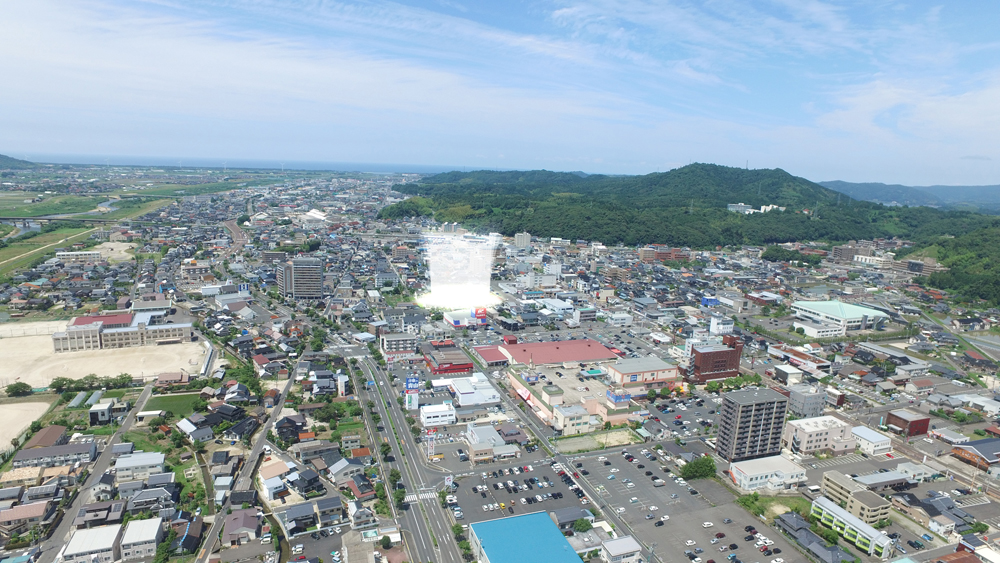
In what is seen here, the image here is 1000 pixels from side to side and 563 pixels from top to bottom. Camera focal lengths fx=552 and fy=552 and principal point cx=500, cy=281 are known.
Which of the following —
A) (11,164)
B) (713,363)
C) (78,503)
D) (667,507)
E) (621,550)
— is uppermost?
(11,164)

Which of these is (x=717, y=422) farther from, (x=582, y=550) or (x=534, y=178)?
(x=534, y=178)

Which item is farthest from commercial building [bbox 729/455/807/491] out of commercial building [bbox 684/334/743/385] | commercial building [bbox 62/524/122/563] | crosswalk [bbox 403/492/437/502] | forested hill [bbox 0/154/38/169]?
forested hill [bbox 0/154/38/169]

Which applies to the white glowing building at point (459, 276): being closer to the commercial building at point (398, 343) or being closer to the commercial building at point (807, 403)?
the commercial building at point (398, 343)

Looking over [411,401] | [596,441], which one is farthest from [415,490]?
[596,441]

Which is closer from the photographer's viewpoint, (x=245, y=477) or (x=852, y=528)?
(x=852, y=528)

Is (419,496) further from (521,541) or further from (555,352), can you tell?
(555,352)

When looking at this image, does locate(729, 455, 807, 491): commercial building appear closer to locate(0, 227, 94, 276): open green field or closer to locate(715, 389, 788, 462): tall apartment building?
locate(715, 389, 788, 462): tall apartment building

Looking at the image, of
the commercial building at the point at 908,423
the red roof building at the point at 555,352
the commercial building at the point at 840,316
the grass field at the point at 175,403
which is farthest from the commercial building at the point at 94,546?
the commercial building at the point at 840,316

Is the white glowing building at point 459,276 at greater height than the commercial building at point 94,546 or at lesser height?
greater
